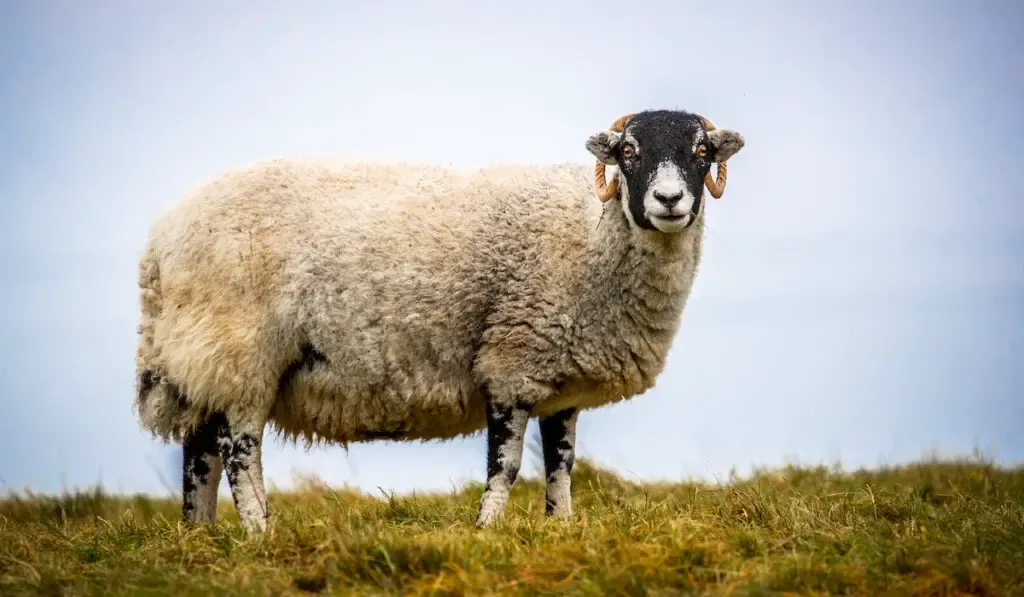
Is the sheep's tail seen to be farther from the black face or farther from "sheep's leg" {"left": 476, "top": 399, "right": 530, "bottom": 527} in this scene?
the black face

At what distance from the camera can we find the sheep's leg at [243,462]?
25.4 ft

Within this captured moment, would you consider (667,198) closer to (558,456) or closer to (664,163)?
(664,163)

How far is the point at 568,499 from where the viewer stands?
7891 millimetres

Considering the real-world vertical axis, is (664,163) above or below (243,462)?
above

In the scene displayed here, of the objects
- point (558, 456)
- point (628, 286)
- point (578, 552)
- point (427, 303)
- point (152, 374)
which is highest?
point (628, 286)

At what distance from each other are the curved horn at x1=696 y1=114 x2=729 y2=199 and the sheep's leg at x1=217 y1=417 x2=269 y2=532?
12.3 ft

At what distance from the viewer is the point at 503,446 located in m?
7.46

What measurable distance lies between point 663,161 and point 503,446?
2.28m

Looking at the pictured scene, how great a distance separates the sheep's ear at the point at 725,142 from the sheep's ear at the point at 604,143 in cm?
69

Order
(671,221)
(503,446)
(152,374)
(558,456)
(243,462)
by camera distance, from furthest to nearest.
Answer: (152,374)
(558,456)
(243,462)
(503,446)
(671,221)

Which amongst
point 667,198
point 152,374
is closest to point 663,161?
point 667,198

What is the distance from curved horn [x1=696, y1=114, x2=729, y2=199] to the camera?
7.69 metres

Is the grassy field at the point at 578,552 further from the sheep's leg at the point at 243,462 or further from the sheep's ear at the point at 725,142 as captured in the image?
the sheep's ear at the point at 725,142

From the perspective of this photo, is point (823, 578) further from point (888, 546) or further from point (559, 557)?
point (559, 557)
